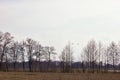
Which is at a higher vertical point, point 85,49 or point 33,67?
point 85,49

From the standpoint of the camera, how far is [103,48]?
295 feet

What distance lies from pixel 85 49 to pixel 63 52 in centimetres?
711

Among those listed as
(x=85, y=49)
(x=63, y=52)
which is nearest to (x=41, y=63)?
(x=63, y=52)

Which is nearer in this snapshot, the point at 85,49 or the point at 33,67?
the point at 85,49

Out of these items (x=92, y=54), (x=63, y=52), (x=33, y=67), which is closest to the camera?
(x=92, y=54)

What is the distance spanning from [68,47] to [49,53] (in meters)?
11.3

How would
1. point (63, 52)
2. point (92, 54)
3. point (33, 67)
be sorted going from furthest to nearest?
point (33, 67) < point (63, 52) < point (92, 54)

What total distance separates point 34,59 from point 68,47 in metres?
13.4

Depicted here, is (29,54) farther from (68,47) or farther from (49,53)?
(68,47)

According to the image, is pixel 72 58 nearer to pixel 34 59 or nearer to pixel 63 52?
pixel 63 52

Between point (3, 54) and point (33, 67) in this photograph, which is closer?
point (3, 54)

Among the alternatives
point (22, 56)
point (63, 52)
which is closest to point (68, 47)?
point (63, 52)

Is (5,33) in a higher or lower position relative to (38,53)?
higher

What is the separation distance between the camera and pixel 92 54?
85.7 metres
